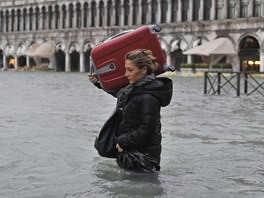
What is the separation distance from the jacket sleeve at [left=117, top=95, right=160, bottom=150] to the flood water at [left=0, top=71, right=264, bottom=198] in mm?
468

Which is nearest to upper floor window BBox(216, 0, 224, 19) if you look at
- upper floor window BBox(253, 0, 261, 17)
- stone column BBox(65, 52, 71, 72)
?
upper floor window BBox(253, 0, 261, 17)

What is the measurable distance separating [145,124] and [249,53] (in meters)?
49.4

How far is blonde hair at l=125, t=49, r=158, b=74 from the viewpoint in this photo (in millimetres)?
6525

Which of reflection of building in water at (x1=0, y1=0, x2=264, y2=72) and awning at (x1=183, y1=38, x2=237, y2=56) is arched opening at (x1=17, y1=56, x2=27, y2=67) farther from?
awning at (x1=183, y1=38, x2=237, y2=56)

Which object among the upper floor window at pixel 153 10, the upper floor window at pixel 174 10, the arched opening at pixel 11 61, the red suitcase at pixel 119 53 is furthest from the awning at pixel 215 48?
the red suitcase at pixel 119 53

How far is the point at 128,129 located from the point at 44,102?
472 inches

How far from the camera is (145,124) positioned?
21.5 feet

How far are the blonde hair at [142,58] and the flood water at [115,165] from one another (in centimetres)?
134

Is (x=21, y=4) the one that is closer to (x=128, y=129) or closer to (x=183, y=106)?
(x=183, y=106)

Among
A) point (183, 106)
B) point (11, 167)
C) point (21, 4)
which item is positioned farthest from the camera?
point (21, 4)

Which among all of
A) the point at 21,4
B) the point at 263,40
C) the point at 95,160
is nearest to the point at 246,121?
the point at 95,160

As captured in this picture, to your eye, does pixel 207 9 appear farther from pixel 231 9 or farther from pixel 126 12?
pixel 126 12

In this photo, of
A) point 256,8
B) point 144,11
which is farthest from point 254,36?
point 144,11

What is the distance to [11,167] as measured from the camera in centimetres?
751
